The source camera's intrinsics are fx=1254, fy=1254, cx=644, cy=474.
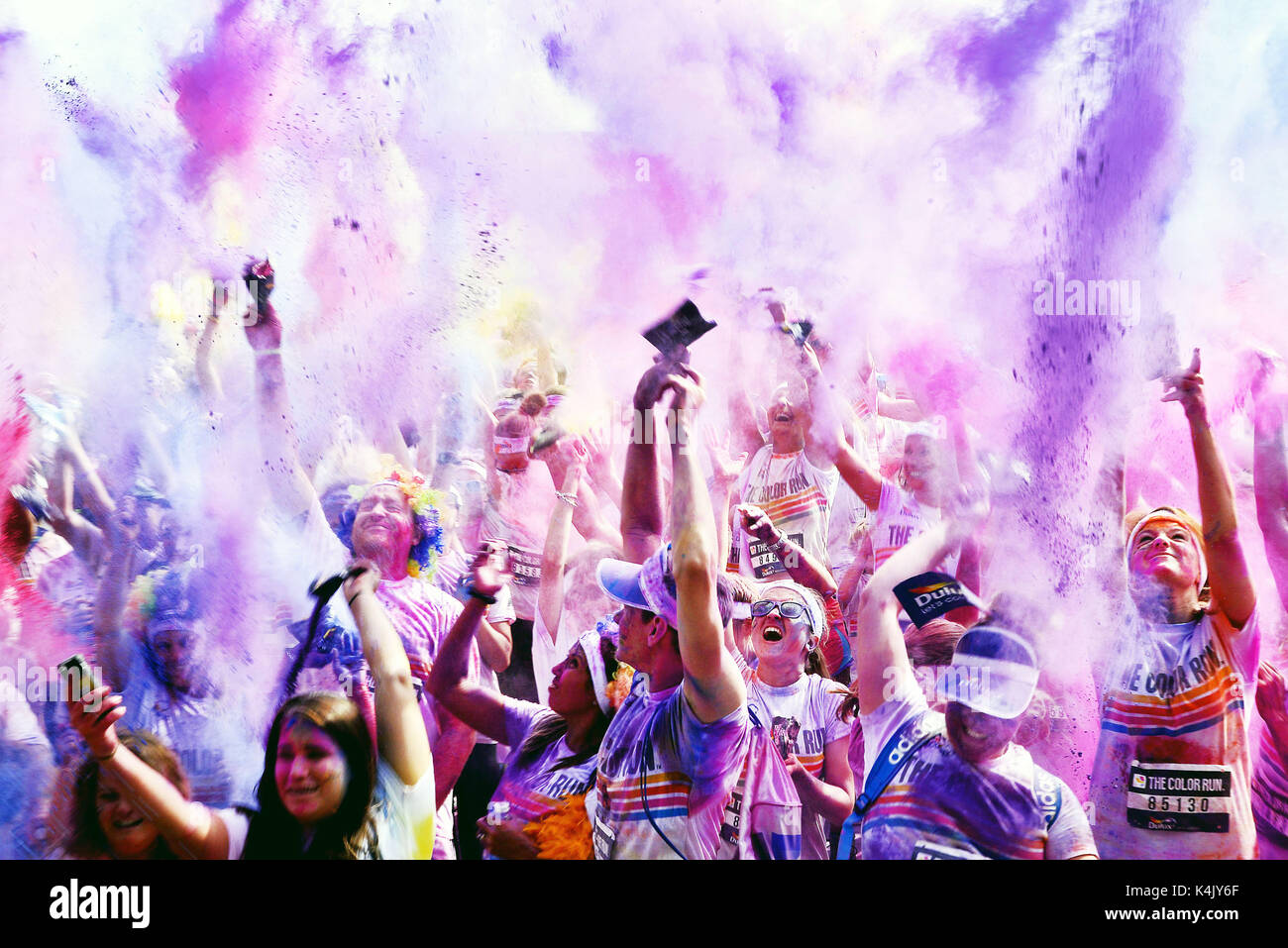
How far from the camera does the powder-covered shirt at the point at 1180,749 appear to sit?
3.38 metres

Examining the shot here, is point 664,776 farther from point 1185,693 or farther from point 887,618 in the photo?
point 1185,693

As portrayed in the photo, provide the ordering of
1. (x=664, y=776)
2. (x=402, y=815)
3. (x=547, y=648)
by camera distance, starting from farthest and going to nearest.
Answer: (x=547, y=648), (x=402, y=815), (x=664, y=776)

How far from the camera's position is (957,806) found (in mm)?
3334

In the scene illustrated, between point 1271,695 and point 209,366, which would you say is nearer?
point 1271,695

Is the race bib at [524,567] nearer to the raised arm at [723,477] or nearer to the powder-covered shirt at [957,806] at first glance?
the raised arm at [723,477]

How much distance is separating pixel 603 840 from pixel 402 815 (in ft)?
1.81

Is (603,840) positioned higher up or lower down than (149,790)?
lower down

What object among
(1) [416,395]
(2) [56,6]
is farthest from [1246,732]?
(2) [56,6]

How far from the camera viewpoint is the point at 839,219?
11.5ft

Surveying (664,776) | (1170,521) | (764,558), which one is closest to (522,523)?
(764,558)

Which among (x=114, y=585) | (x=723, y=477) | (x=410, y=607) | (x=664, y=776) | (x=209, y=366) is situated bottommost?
(x=664, y=776)

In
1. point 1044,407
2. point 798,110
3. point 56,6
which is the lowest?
point 1044,407

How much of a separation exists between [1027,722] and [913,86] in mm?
1782

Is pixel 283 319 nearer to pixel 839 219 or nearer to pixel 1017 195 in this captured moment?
pixel 839 219
